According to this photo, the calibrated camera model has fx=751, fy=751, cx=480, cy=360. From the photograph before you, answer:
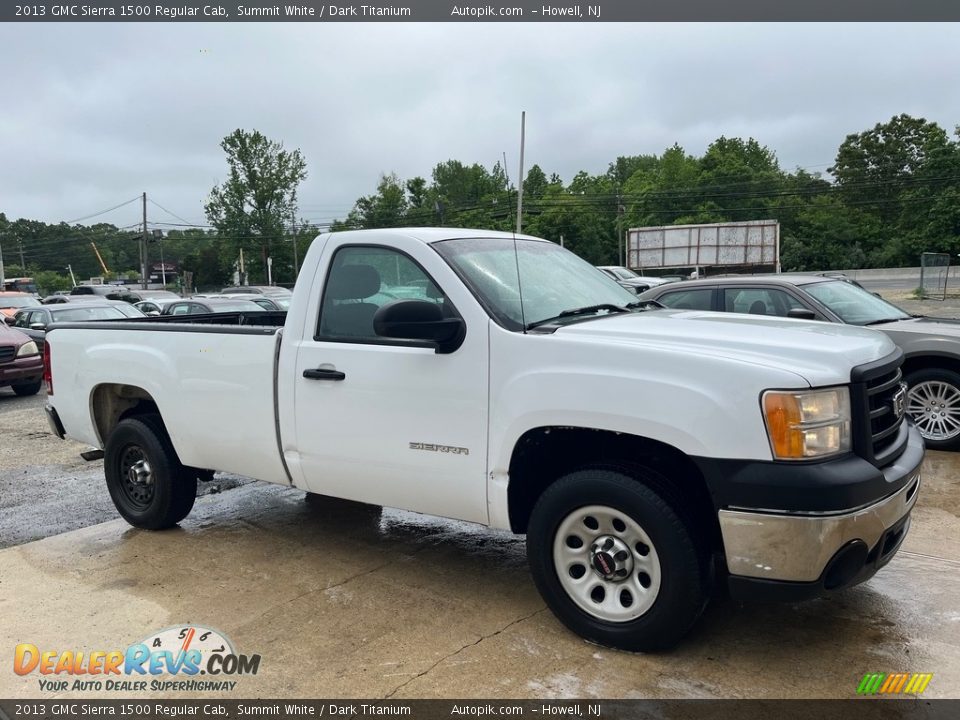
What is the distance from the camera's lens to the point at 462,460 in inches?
147

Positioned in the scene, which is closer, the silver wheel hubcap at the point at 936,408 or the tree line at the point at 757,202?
the silver wheel hubcap at the point at 936,408

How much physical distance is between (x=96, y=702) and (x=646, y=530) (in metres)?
2.46

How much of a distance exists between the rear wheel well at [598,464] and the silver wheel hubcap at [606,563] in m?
0.23

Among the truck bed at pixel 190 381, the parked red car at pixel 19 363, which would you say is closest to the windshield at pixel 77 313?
the parked red car at pixel 19 363

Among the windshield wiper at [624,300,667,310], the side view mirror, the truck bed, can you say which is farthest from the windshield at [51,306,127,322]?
the side view mirror

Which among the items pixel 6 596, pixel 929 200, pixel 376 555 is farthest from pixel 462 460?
pixel 929 200

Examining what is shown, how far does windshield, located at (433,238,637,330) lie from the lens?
3801 millimetres

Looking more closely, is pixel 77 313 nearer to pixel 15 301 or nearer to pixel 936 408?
pixel 15 301

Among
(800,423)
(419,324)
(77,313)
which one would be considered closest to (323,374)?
(419,324)

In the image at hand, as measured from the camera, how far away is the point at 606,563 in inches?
131

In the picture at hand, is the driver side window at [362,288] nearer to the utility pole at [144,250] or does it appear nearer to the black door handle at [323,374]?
the black door handle at [323,374]

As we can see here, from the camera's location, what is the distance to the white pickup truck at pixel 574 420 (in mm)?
2990

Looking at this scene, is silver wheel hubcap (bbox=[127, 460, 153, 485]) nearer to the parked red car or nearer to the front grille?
the front grille

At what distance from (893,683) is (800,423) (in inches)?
47.1
